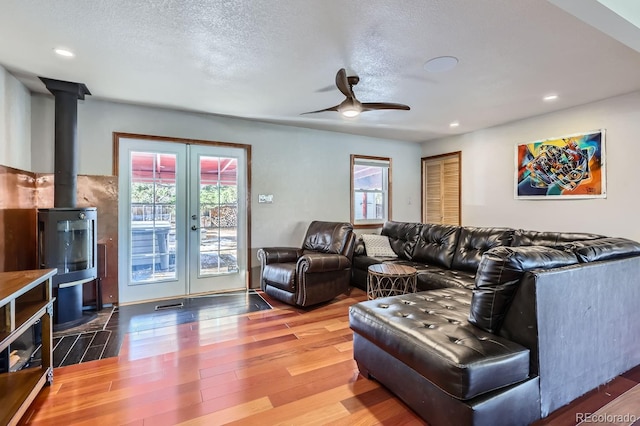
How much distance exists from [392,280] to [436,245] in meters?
1.03

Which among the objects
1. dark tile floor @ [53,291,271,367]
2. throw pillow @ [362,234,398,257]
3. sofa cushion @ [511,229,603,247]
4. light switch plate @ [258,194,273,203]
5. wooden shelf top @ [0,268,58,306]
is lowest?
dark tile floor @ [53,291,271,367]

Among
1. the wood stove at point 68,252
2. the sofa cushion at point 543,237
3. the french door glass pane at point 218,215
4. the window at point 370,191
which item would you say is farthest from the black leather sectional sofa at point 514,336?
the window at point 370,191

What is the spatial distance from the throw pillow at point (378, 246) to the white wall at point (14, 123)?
416 cm

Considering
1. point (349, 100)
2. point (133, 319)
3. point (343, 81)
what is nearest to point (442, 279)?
point (349, 100)

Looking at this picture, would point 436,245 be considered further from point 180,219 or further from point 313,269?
point 180,219

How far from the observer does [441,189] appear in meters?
5.77

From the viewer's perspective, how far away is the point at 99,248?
3.56 metres

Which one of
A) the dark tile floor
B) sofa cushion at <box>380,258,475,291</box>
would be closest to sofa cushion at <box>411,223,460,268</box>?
sofa cushion at <box>380,258,475,291</box>

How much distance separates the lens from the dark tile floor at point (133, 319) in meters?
2.48

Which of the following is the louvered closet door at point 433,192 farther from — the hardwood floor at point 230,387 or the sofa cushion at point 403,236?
the hardwood floor at point 230,387

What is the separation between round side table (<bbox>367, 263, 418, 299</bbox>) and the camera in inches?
126

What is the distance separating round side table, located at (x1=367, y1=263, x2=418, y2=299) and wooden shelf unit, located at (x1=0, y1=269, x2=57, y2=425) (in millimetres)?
2705

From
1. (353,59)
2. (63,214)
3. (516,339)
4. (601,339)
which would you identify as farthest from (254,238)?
(601,339)

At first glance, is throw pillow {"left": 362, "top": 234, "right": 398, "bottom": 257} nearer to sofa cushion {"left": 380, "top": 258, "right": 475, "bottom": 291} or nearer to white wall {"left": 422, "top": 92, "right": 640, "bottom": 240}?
sofa cushion {"left": 380, "top": 258, "right": 475, "bottom": 291}
